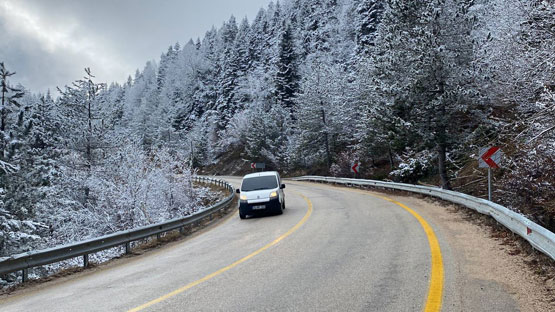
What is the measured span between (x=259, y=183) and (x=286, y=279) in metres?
9.93

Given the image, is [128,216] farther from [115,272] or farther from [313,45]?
[313,45]

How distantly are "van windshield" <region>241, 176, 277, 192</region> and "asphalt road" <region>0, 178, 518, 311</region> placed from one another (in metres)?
5.16

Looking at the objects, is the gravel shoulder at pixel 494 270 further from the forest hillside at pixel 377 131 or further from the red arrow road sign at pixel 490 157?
the red arrow road sign at pixel 490 157

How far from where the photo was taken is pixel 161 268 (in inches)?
294

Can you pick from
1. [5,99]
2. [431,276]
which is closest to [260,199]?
[431,276]

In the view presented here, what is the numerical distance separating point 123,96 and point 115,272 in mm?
165738

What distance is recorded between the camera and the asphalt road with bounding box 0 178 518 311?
4.64 metres

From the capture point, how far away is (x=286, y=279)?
574 cm

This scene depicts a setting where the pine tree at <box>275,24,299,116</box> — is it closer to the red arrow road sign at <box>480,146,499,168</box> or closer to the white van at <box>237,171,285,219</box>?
the white van at <box>237,171,285,219</box>

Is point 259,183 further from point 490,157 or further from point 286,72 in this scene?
point 286,72

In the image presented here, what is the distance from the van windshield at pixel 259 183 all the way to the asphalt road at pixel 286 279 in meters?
5.16

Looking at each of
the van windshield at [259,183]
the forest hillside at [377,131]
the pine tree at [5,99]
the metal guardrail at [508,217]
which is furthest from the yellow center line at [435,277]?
the pine tree at [5,99]

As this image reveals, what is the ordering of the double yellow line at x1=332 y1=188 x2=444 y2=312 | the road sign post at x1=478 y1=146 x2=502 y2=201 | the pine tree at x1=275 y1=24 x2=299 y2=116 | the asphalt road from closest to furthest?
the double yellow line at x1=332 y1=188 x2=444 y2=312
the asphalt road
the road sign post at x1=478 y1=146 x2=502 y2=201
the pine tree at x1=275 y1=24 x2=299 y2=116

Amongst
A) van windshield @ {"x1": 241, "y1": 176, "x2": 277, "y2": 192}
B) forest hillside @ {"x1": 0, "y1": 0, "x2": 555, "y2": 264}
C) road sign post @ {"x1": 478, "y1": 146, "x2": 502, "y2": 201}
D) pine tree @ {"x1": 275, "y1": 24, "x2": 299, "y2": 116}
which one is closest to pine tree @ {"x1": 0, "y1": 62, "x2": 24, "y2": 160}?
forest hillside @ {"x1": 0, "y1": 0, "x2": 555, "y2": 264}
